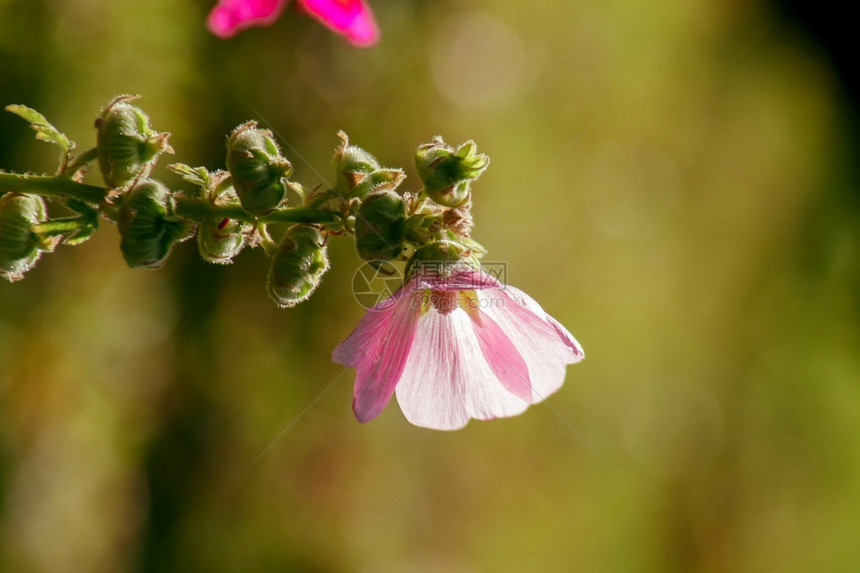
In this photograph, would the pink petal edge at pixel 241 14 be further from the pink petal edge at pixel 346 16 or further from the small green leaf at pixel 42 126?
the small green leaf at pixel 42 126

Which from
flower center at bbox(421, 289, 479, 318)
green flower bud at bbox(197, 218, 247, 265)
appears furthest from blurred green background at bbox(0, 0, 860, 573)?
green flower bud at bbox(197, 218, 247, 265)

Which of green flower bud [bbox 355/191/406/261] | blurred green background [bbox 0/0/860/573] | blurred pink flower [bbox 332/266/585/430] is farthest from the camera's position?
blurred green background [bbox 0/0/860/573]

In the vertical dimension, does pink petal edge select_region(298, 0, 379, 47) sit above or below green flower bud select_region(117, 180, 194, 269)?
above

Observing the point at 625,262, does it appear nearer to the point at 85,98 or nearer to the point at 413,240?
the point at 85,98

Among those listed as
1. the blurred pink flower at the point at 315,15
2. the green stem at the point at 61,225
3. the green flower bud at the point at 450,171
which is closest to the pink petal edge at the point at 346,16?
the blurred pink flower at the point at 315,15

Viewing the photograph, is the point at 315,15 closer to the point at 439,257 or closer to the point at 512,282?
the point at 439,257

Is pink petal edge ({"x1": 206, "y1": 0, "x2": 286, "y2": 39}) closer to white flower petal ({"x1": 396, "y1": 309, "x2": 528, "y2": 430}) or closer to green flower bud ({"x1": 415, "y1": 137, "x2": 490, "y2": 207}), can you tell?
green flower bud ({"x1": 415, "y1": 137, "x2": 490, "y2": 207})
